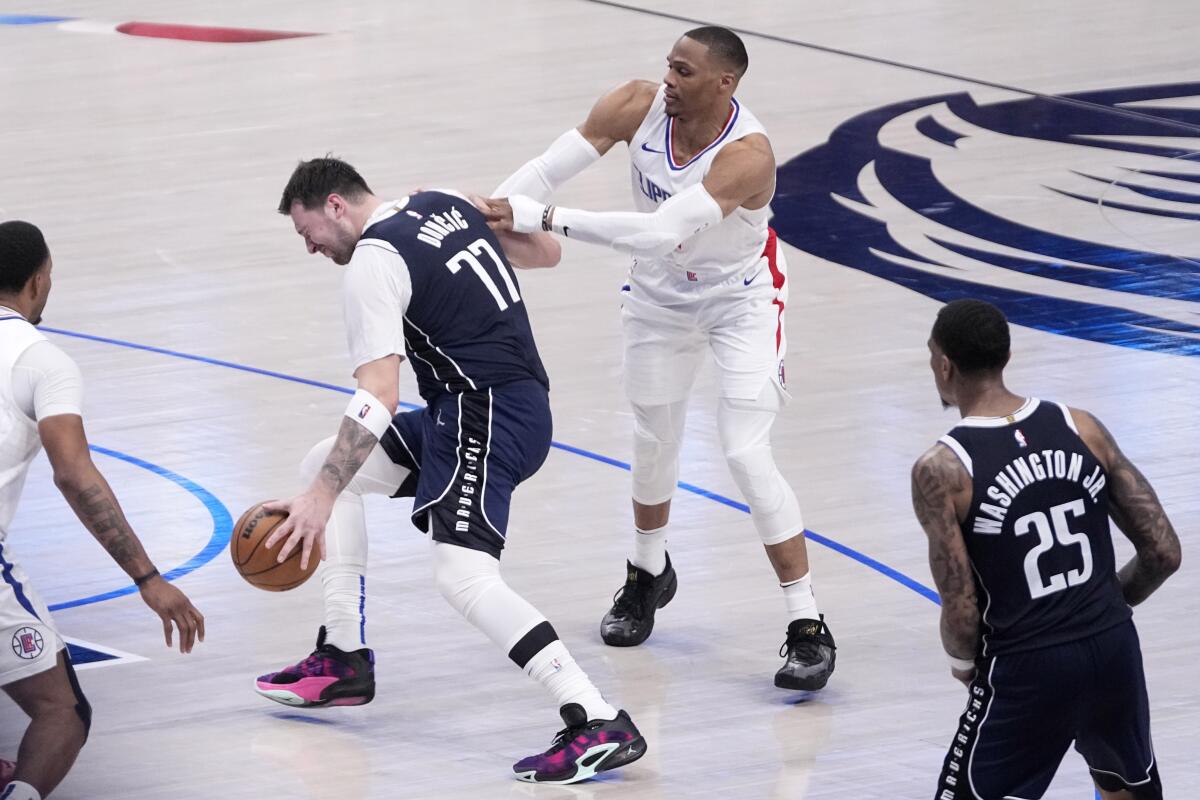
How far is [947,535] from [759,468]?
2032 millimetres

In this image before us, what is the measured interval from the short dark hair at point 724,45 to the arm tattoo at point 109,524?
2551mm

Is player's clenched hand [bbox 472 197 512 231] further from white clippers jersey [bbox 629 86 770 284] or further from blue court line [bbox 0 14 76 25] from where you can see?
blue court line [bbox 0 14 76 25]

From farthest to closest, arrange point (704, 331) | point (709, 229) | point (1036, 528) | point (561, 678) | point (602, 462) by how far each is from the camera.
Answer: point (602, 462) < point (704, 331) < point (709, 229) < point (561, 678) < point (1036, 528)

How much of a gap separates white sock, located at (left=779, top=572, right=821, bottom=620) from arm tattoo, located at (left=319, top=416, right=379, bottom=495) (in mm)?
1683

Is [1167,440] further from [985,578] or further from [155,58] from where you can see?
[155,58]

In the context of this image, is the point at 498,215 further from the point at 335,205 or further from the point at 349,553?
the point at 349,553

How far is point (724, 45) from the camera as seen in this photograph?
6.71 meters

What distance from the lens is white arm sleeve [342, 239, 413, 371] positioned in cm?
582

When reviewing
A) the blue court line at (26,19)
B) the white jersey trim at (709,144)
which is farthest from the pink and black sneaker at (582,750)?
the blue court line at (26,19)

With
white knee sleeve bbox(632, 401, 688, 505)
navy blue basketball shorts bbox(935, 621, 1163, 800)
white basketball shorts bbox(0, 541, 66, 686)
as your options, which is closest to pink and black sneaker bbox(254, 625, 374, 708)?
white basketball shorts bbox(0, 541, 66, 686)

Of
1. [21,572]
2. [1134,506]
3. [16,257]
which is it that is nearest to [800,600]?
[1134,506]

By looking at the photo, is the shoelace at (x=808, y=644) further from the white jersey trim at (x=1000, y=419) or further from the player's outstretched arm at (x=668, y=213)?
the white jersey trim at (x=1000, y=419)

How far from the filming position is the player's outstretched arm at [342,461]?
565 centimetres

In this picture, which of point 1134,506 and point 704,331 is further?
point 704,331
